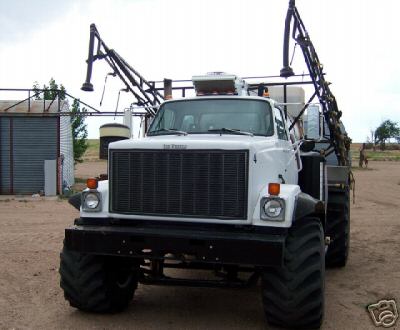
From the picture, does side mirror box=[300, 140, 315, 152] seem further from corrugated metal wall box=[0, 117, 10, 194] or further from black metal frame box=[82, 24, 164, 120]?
corrugated metal wall box=[0, 117, 10, 194]

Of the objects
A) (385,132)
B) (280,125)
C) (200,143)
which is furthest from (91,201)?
(385,132)

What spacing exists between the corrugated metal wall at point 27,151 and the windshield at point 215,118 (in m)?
15.1

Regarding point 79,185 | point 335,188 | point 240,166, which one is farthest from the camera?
point 79,185

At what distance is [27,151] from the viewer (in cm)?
2125

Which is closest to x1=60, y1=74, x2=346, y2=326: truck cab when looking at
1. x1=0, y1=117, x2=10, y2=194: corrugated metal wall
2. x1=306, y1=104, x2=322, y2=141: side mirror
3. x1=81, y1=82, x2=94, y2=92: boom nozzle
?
x1=306, y1=104, x2=322, y2=141: side mirror

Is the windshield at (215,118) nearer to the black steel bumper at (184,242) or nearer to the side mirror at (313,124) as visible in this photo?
the side mirror at (313,124)

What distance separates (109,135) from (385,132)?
80934mm

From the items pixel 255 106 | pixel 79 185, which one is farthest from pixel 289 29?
pixel 79 185

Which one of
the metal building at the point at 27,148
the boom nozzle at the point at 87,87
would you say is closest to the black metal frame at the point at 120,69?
the boom nozzle at the point at 87,87

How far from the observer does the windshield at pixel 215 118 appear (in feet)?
21.3

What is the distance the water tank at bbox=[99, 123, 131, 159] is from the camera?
6.66 metres

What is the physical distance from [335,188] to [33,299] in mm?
4990

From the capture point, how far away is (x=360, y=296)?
22.8ft

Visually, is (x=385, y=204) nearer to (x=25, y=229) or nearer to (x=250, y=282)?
(x=25, y=229)
